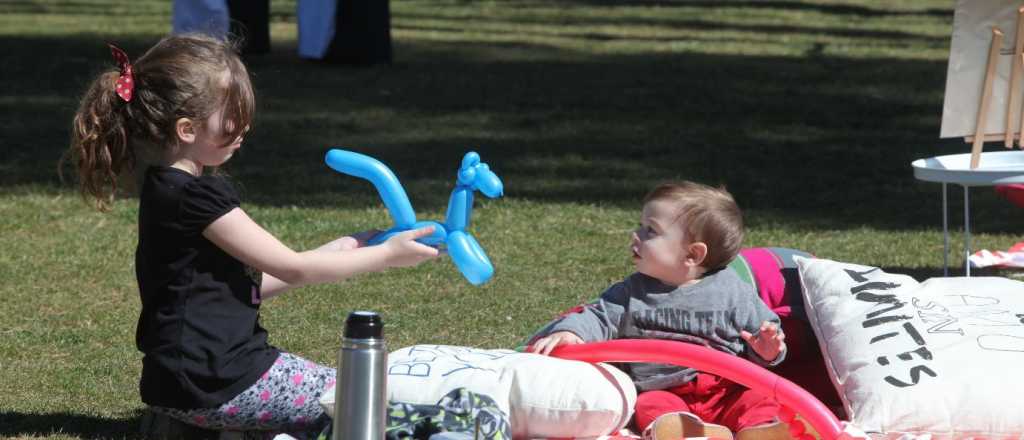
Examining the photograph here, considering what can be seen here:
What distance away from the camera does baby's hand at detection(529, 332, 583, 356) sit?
398 centimetres

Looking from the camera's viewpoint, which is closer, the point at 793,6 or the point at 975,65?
the point at 975,65

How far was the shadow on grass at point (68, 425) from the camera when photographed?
153 inches

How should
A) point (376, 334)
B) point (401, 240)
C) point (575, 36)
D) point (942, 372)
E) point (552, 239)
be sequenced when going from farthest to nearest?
point (575, 36), point (552, 239), point (942, 372), point (401, 240), point (376, 334)

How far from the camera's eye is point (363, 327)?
3010mm

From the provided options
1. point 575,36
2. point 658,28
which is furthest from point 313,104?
point 658,28

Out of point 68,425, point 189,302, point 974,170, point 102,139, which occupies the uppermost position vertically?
point 102,139

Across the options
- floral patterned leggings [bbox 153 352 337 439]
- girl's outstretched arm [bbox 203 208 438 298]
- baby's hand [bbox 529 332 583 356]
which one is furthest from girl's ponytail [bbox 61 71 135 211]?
baby's hand [bbox 529 332 583 356]

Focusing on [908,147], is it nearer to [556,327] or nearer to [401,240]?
[556,327]

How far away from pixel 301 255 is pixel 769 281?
5.32 feet

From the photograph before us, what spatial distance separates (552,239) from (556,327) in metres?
2.52

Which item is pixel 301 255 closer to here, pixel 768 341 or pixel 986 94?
pixel 768 341

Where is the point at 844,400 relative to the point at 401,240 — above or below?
below

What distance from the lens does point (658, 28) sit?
1662 centimetres

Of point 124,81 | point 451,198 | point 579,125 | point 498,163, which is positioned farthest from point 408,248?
point 579,125
